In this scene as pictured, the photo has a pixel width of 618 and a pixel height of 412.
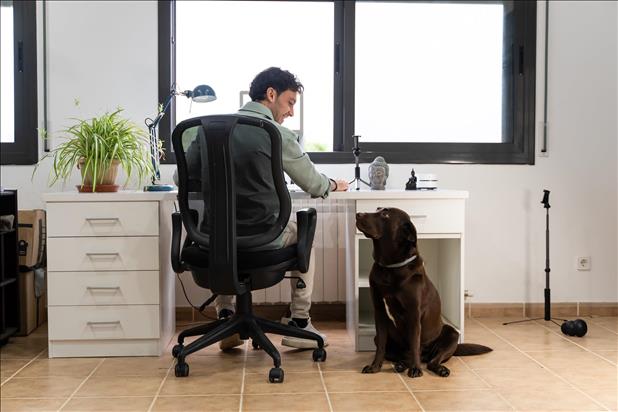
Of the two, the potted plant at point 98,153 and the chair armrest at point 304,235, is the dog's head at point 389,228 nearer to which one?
the chair armrest at point 304,235

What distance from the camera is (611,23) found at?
13.4 ft

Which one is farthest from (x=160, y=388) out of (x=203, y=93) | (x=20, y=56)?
(x=20, y=56)

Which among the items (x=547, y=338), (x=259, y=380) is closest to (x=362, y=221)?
(x=259, y=380)

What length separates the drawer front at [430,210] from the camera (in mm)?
3223

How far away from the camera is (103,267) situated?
125 inches

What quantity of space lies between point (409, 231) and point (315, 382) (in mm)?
681

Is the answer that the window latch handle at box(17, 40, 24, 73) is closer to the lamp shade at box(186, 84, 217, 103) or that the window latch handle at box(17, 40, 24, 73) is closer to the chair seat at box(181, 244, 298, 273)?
the lamp shade at box(186, 84, 217, 103)

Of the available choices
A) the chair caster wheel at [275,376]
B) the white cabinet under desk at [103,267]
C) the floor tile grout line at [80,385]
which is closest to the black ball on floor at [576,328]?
the chair caster wheel at [275,376]

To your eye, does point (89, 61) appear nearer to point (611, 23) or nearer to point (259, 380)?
point (259, 380)

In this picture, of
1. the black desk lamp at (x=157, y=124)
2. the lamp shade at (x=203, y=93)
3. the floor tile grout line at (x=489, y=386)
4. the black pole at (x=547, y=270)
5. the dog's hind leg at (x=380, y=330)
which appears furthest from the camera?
the black pole at (x=547, y=270)

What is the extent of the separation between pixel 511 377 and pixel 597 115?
190cm

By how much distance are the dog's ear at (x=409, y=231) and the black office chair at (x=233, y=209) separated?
0.37 meters

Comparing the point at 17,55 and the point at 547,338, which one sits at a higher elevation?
the point at 17,55

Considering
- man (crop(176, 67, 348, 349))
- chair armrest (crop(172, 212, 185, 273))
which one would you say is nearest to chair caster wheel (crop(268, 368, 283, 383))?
man (crop(176, 67, 348, 349))
